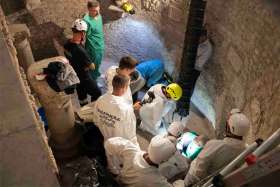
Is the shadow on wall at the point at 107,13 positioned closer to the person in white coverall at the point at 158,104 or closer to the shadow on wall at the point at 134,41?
the shadow on wall at the point at 134,41

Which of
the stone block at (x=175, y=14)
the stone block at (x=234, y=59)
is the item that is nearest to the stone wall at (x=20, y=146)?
the stone block at (x=234, y=59)

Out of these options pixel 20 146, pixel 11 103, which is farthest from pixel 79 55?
pixel 20 146

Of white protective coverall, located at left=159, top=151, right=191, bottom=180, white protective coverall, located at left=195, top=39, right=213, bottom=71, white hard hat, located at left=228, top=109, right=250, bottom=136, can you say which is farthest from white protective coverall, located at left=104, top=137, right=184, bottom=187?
white protective coverall, located at left=195, top=39, right=213, bottom=71

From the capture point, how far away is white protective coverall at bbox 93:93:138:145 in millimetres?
4621

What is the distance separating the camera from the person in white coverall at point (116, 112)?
15.2 feet

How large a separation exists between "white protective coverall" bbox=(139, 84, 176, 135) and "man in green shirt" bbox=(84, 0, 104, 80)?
5.09 feet

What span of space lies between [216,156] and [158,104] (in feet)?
5.48

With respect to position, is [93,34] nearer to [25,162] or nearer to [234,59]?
[234,59]

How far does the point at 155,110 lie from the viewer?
18.4 ft

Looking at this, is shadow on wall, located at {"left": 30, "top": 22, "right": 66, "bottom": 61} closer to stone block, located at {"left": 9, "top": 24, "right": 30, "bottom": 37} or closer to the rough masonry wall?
stone block, located at {"left": 9, "top": 24, "right": 30, "bottom": 37}

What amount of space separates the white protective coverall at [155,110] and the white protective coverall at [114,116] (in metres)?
0.83

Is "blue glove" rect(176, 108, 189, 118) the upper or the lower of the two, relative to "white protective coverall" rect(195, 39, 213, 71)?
lower

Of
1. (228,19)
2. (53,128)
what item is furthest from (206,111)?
(53,128)

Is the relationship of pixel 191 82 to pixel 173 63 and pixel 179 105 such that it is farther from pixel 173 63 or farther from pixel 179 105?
pixel 173 63
